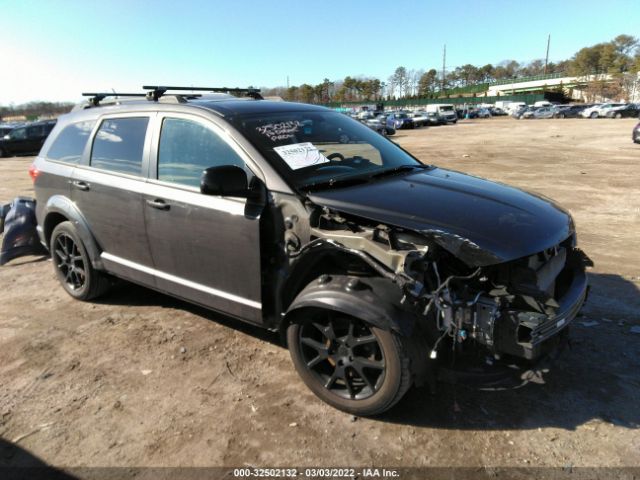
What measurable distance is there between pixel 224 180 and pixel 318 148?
0.93 meters

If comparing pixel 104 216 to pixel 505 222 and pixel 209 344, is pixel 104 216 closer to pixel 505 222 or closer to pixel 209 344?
pixel 209 344

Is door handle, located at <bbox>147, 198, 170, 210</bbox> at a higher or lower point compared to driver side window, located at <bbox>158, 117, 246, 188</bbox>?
lower

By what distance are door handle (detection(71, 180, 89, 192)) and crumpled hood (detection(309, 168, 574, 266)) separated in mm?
2431

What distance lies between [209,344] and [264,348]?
18.2 inches

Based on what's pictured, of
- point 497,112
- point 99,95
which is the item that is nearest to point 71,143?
point 99,95

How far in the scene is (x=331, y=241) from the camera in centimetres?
289

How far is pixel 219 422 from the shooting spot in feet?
9.86

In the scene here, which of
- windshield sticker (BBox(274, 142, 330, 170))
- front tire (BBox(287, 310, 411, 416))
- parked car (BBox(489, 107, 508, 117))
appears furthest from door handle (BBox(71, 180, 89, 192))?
parked car (BBox(489, 107, 508, 117))

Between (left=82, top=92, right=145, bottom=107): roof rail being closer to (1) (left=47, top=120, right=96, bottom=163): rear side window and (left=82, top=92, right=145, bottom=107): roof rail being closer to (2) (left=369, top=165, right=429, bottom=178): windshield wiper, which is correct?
(1) (left=47, top=120, right=96, bottom=163): rear side window

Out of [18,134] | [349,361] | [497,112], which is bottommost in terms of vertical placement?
[349,361]

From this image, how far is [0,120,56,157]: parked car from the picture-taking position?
2431 cm

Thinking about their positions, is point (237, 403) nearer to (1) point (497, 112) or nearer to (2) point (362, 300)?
(2) point (362, 300)

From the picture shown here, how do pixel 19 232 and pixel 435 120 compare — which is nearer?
pixel 19 232

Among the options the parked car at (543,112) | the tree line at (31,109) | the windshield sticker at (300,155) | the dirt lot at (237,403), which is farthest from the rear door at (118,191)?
the tree line at (31,109)
